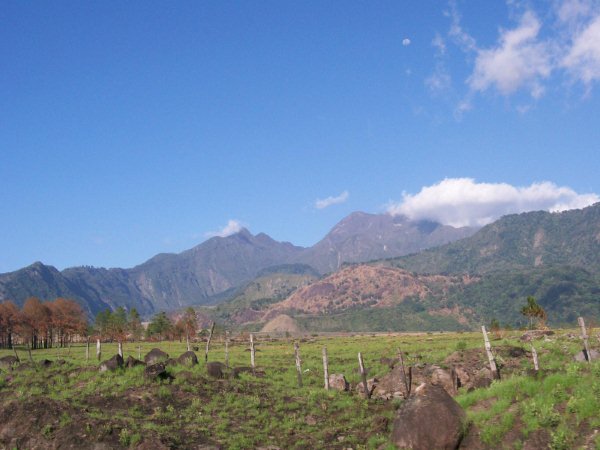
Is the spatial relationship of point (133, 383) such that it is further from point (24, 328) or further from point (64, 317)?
point (64, 317)

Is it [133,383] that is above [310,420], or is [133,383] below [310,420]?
above

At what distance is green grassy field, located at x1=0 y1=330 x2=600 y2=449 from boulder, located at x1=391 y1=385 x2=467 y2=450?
741 mm

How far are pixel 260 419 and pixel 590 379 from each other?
16.6 metres

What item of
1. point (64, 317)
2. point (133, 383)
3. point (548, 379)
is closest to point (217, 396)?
point (133, 383)

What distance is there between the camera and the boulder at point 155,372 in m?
33.4

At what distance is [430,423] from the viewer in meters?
20.0

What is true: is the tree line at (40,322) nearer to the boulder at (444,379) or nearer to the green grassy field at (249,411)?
the green grassy field at (249,411)

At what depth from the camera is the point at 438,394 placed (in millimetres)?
21125

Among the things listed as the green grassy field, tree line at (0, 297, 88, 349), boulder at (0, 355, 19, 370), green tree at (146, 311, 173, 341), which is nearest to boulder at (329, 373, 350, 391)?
the green grassy field

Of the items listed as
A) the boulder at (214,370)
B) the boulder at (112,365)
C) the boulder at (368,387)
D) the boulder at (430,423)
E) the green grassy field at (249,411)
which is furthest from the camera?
the boulder at (112,365)

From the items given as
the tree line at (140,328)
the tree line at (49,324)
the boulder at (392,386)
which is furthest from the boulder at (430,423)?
the tree line at (140,328)

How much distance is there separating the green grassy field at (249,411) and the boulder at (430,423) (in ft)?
2.43

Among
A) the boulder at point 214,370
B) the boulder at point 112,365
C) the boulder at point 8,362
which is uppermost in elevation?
the boulder at point 8,362

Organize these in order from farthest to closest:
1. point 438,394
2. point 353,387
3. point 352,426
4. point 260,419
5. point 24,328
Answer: point 24,328
point 353,387
point 260,419
point 352,426
point 438,394
